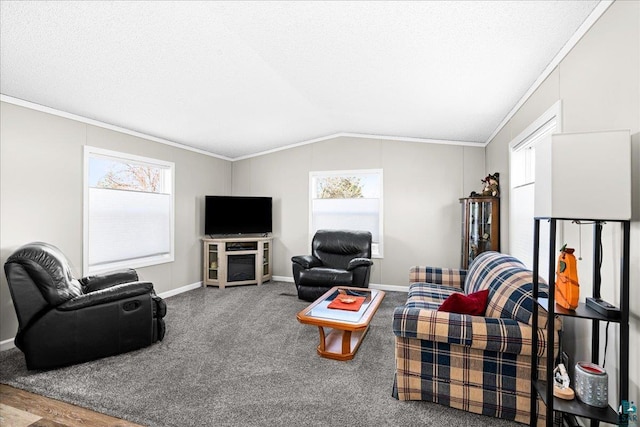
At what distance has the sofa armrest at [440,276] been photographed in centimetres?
372

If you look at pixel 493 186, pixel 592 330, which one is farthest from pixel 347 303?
pixel 493 186

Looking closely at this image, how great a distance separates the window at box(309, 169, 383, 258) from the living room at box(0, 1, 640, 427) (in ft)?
0.45

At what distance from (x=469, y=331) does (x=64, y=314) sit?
310 cm

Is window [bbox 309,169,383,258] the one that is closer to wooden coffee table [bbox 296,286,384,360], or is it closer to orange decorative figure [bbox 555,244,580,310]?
wooden coffee table [bbox 296,286,384,360]

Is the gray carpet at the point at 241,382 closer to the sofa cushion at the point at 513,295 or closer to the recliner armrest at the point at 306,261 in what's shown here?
the sofa cushion at the point at 513,295

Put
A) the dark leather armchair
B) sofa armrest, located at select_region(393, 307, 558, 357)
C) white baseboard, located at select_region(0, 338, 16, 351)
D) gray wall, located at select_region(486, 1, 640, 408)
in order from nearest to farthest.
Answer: gray wall, located at select_region(486, 1, 640, 408)
sofa armrest, located at select_region(393, 307, 558, 357)
white baseboard, located at select_region(0, 338, 16, 351)
the dark leather armchair

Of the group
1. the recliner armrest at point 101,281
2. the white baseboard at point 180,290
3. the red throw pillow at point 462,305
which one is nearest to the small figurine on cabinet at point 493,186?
the red throw pillow at point 462,305

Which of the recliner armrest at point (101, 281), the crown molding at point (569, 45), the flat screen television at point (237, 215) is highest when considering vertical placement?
the crown molding at point (569, 45)

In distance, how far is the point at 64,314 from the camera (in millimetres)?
2629

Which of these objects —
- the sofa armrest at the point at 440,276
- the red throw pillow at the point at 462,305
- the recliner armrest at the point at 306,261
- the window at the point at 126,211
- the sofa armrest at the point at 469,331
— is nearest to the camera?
the sofa armrest at the point at 469,331

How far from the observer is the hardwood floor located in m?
1.99

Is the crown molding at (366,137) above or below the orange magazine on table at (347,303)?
above

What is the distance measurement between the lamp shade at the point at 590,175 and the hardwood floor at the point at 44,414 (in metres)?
2.66

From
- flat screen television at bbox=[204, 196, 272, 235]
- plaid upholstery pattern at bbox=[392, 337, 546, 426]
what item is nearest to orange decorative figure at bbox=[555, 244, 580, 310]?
plaid upholstery pattern at bbox=[392, 337, 546, 426]
